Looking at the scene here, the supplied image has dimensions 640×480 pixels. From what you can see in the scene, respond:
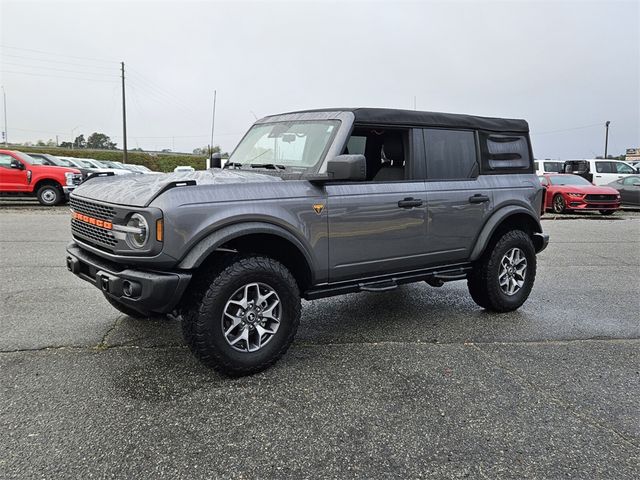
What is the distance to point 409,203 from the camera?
430 cm

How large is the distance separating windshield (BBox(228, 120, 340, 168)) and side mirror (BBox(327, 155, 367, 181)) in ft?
1.30

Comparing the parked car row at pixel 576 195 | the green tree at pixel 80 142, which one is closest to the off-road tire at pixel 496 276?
the parked car row at pixel 576 195

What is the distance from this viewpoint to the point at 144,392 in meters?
3.25

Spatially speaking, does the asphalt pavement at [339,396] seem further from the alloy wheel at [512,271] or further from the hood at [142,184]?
the hood at [142,184]

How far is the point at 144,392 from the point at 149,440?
1.95ft

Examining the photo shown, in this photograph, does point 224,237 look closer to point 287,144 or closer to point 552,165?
point 287,144

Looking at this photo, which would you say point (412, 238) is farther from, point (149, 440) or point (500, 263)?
point (149, 440)

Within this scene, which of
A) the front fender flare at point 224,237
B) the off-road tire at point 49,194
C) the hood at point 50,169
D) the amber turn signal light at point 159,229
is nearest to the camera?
the amber turn signal light at point 159,229

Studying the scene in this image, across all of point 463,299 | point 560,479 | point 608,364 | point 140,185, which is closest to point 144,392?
point 140,185

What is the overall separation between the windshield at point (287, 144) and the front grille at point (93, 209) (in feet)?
4.60

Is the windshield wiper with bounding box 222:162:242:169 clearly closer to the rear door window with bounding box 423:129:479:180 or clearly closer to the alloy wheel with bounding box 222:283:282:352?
the alloy wheel with bounding box 222:283:282:352

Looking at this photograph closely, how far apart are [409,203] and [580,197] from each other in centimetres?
1425

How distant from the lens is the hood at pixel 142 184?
3.25 m

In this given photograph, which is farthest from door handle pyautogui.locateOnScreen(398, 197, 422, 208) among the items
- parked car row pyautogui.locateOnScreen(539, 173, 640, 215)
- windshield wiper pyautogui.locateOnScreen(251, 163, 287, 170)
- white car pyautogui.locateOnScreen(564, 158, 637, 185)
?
white car pyautogui.locateOnScreen(564, 158, 637, 185)
